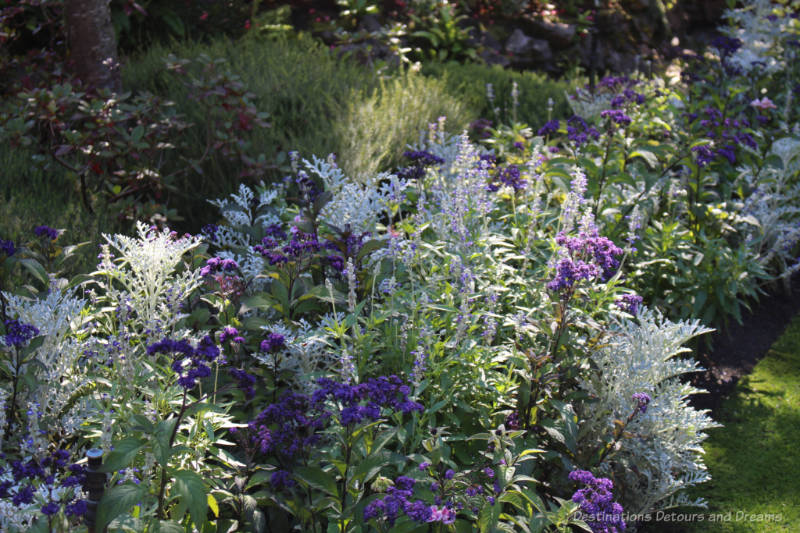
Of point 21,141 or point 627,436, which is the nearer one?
point 627,436

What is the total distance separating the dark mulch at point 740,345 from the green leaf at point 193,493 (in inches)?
123

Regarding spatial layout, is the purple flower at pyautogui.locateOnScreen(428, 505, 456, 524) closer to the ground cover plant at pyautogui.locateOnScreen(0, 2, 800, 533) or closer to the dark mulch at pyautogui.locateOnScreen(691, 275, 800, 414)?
the ground cover plant at pyautogui.locateOnScreen(0, 2, 800, 533)

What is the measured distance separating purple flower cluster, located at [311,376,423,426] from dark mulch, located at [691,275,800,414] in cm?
251

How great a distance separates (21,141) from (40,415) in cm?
247

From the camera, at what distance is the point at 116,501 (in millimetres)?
2012

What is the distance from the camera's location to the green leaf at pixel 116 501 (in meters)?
1.99

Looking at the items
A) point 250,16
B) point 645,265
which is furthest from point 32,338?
point 250,16

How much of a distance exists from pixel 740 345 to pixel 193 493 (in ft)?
13.0

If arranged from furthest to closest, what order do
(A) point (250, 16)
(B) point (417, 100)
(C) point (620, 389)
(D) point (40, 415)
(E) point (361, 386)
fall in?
(A) point (250, 16)
(B) point (417, 100)
(C) point (620, 389)
(D) point (40, 415)
(E) point (361, 386)

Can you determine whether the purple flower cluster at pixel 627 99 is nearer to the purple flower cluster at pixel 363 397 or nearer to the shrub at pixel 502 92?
the shrub at pixel 502 92

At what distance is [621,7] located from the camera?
1245 cm

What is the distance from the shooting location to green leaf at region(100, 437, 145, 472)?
6.68 feet

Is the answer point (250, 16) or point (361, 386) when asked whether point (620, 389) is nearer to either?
point (361, 386)

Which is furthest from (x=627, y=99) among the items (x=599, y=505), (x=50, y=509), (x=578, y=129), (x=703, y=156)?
(x=50, y=509)
